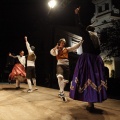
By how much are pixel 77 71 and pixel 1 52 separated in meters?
14.1

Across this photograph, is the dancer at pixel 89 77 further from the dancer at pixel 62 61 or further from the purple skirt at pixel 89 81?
the dancer at pixel 62 61

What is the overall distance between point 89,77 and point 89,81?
9cm

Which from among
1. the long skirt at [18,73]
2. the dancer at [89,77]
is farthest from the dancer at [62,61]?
the long skirt at [18,73]

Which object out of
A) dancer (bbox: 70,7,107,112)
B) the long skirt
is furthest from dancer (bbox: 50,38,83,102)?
the long skirt

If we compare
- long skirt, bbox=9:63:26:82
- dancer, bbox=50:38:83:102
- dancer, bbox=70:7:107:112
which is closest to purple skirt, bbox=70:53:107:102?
dancer, bbox=70:7:107:112

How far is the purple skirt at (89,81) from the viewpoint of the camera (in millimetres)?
3829

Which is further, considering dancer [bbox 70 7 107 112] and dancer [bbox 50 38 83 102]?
dancer [bbox 50 38 83 102]

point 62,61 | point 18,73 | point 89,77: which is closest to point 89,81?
point 89,77

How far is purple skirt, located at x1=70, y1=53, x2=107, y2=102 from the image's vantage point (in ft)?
12.6

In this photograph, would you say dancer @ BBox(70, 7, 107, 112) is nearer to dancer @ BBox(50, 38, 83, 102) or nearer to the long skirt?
dancer @ BBox(50, 38, 83, 102)

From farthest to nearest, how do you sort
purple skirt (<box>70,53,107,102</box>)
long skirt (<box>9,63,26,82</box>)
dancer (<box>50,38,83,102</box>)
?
long skirt (<box>9,63,26,82</box>)
dancer (<box>50,38,83,102</box>)
purple skirt (<box>70,53,107,102</box>)

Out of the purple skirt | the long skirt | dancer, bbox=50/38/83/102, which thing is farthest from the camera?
the long skirt

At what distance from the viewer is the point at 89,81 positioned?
12.8 feet

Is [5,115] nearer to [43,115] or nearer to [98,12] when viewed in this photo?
[43,115]
